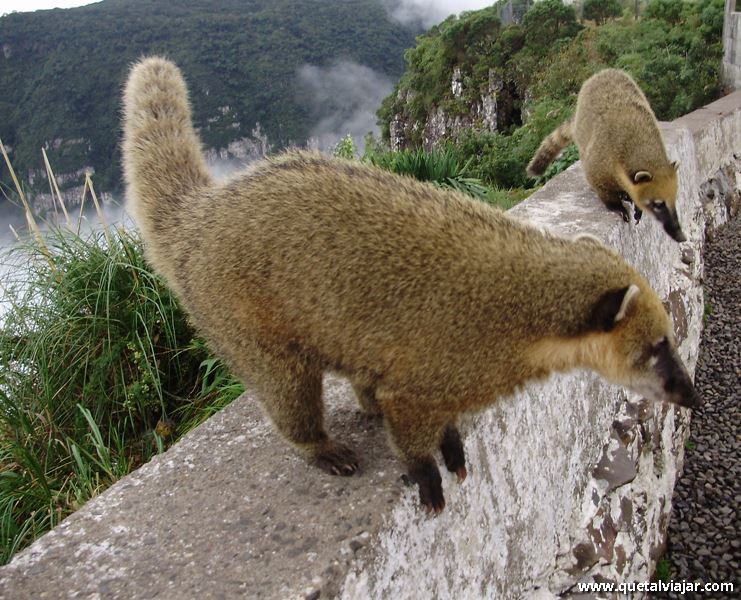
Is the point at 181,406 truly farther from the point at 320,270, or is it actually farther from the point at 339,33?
the point at 339,33

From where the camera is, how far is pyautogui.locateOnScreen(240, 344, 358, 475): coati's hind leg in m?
1.92

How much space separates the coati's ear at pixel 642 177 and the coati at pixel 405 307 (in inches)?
92.5

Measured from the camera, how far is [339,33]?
135 feet

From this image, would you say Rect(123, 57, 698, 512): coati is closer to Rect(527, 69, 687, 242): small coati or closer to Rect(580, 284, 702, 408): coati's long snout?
Rect(580, 284, 702, 408): coati's long snout

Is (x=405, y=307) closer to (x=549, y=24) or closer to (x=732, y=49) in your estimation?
(x=732, y=49)

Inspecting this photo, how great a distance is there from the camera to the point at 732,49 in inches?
429

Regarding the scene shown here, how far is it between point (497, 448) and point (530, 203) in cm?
241

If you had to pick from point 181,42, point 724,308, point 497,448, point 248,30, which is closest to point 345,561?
point 497,448

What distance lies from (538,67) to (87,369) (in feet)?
90.3

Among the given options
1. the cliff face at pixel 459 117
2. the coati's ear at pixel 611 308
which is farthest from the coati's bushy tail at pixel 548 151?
the cliff face at pixel 459 117

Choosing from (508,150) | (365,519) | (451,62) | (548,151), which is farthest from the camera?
(451,62)

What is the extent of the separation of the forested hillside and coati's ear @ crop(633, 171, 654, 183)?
8.08ft

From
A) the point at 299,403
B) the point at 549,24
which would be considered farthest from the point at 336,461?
the point at 549,24

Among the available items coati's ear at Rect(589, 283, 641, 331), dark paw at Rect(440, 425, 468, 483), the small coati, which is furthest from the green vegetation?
dark paw at Rect(440, 425, 468, 483)
